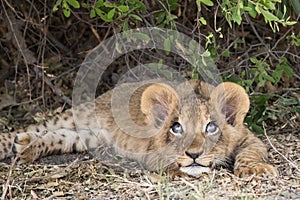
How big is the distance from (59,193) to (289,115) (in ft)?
5.75

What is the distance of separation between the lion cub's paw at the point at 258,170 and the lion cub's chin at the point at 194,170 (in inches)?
5.7

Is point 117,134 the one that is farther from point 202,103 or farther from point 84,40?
point 84,40

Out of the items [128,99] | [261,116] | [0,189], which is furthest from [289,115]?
[0,189]

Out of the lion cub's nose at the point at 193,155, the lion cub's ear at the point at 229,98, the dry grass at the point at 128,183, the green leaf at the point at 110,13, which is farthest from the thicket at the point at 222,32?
the dry grass at the point at 128,183

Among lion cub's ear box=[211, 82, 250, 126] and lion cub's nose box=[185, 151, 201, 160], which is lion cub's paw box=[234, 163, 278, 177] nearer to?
lion cub's nose box=[185, 151, 201, 160]

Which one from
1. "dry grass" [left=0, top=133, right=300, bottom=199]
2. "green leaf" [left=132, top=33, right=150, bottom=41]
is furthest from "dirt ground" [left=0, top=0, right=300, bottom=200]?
"green leaf" [left=132, top=33, right=150, bottom=41]

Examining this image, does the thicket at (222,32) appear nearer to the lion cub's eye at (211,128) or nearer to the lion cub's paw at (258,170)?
the lion cub's eye at (211,128)

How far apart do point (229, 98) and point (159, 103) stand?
33 cm

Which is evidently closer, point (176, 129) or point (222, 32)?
point (176, 129)

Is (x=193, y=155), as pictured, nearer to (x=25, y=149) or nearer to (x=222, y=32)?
(x=25, y=149)

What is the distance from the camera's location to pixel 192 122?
11.4 feet

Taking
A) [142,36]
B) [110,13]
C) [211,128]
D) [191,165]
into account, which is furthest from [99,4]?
[191,165]

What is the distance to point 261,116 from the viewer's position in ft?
14.1

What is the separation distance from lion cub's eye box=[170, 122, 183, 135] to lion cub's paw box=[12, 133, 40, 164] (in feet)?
2.43
